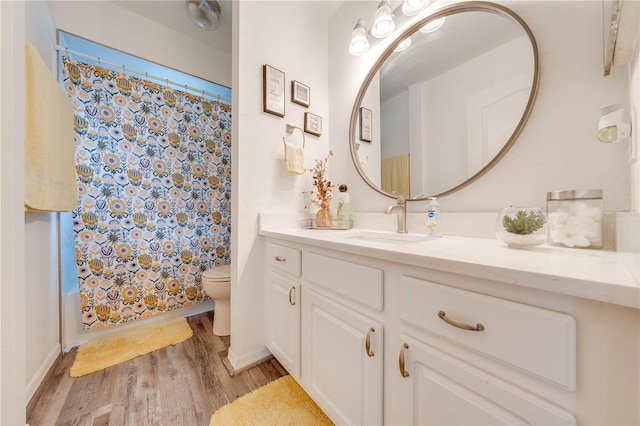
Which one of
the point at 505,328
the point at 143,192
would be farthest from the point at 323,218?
the point at 143,192

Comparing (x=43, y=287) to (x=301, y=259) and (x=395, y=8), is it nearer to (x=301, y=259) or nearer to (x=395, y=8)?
(x=301, y=259)

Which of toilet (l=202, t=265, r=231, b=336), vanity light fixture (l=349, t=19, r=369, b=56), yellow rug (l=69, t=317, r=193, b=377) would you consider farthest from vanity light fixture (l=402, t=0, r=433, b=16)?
yellow rug (l=69, t=317, r=193, b=377)

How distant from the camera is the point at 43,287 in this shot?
1.30m

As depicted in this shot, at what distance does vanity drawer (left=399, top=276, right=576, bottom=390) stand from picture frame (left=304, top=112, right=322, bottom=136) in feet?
4.46

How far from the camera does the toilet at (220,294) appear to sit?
1675 mm

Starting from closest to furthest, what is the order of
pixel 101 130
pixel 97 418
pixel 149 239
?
pixel 97 418, pixel 101 130, pixel 149 239

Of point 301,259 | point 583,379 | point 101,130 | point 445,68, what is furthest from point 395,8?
point 101,130

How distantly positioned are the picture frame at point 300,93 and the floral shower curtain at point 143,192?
861 mm

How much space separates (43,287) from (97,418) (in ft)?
2.69

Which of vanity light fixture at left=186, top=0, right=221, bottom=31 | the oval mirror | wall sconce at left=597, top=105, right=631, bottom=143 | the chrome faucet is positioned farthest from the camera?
vanity light fixture at left=186, top=0, right=221, bottom=31

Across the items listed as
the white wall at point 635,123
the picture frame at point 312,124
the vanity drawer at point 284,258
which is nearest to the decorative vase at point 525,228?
the white wall at point 635,123

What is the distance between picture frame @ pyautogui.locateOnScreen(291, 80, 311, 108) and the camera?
62.1 inches

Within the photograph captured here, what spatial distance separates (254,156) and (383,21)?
1084mm

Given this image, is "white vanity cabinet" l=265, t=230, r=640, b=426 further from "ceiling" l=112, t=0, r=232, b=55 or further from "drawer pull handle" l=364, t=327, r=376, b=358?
"ceiling" l=112, t=0, r=232, b=55
